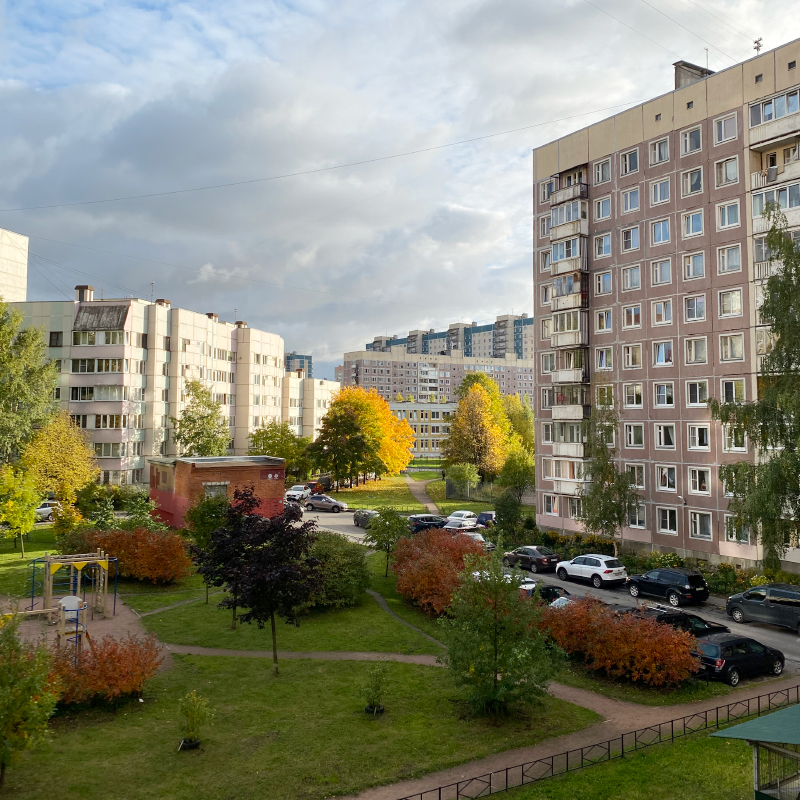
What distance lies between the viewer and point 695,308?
37.9 m

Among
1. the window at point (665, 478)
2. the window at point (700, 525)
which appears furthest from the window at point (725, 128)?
the window at point (700, 525)

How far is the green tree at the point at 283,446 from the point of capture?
72.6 m

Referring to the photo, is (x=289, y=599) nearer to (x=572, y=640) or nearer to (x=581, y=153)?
(x=572, y=640)

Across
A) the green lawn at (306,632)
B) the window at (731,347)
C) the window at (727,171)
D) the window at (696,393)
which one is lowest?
the green lawn at (306,632)

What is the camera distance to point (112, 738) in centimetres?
1462

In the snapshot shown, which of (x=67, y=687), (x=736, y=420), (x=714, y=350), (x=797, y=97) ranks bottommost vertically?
(x=67, y=687)

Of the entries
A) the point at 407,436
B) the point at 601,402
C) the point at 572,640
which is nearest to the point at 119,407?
the point at 407,436

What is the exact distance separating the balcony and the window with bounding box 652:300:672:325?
Answer: 9.62m

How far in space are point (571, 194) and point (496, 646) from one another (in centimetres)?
3608

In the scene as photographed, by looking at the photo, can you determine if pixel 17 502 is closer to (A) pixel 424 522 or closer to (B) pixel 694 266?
(A) pixel 424 522

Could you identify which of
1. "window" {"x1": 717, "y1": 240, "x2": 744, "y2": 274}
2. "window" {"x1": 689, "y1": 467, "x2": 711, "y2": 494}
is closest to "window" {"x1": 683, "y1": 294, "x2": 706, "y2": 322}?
"window" {"x1": 717, "y1": 240, "x2": 744, "y2": 274}

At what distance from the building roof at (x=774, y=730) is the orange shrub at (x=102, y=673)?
43.3ft

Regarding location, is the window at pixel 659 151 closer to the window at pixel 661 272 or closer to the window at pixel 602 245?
the window at pixel 602 245

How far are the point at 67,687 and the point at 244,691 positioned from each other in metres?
4.36
